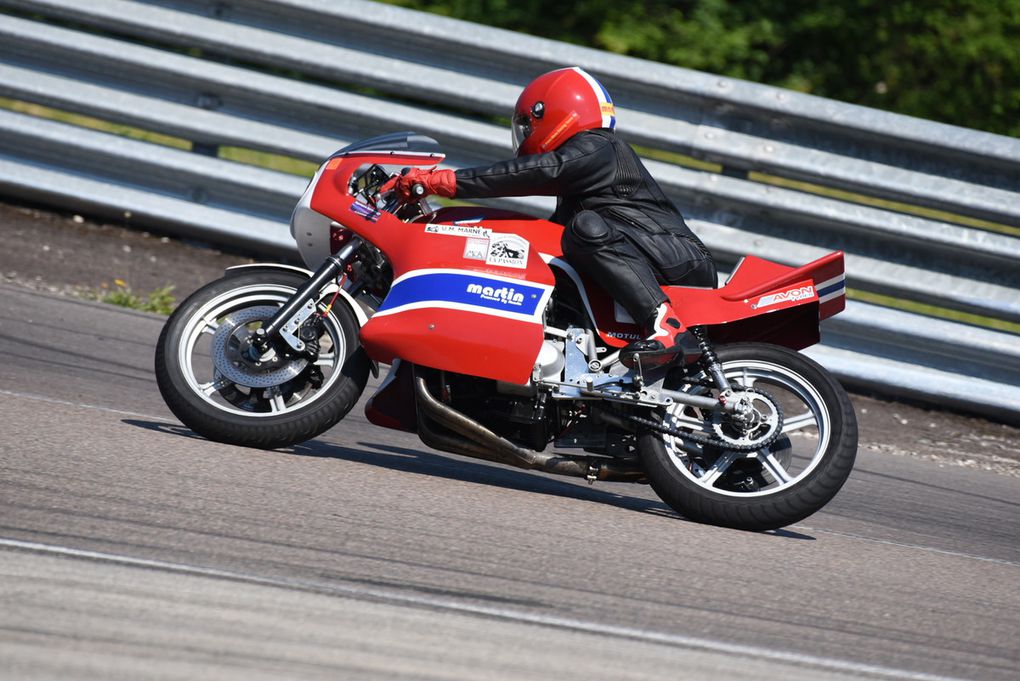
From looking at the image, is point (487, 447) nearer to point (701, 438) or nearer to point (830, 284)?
point (701, 438)

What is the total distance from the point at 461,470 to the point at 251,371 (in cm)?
92

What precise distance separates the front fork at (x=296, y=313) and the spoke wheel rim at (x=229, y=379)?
7 centimetres

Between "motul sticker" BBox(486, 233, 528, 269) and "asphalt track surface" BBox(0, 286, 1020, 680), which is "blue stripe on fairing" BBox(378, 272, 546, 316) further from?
"asphalt track surface" BBox(0, 286, 1020, 680)

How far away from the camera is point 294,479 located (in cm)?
451

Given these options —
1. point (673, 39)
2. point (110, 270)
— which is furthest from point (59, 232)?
point (673, 39)

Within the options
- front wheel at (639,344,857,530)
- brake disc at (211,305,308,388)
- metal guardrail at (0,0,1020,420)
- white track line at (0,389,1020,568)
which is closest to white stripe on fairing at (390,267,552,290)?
brake disc at (211,305,308,388)

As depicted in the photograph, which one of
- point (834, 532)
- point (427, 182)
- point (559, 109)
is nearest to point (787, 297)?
point (834, 532)

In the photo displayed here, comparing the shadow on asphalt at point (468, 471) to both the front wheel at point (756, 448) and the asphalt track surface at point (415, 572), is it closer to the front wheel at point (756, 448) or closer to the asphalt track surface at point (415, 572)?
the asphalt track surface at point (415, 572)

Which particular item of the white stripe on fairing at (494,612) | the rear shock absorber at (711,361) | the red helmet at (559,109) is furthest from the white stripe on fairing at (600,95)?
the white stripe on fairing at (494,612)

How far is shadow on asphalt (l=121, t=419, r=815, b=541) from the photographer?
504 centimetres

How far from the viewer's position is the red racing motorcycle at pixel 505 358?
4.75 metres

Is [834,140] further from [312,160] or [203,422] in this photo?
[203,422]

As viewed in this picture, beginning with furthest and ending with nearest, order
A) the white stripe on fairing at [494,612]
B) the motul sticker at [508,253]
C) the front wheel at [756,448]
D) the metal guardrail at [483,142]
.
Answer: the metal guardrail at [483,142] → the motul sticker at [508,253] → the front wheel at [756,448] → the white stripe on fairing at [494,612]

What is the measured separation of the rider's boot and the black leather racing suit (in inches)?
1.8
